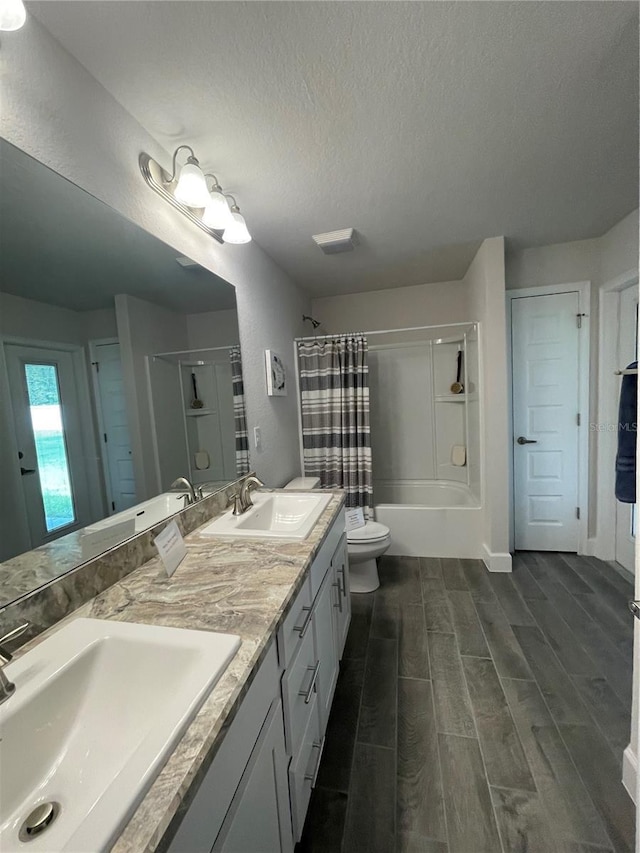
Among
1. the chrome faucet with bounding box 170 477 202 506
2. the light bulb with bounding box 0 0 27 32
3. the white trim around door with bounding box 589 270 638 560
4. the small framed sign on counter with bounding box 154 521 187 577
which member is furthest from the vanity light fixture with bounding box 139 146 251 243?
the white trim around door with bounding box 589 270 638 560

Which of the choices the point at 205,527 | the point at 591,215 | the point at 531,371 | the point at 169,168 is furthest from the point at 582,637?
the point at 169,168

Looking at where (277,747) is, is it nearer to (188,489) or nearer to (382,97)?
(188,489)

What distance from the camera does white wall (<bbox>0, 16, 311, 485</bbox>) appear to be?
856 mm

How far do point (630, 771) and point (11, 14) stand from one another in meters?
2.73

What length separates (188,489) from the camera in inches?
57.2

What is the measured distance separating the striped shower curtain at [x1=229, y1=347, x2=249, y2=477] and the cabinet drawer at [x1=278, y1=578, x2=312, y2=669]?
908 millimetres

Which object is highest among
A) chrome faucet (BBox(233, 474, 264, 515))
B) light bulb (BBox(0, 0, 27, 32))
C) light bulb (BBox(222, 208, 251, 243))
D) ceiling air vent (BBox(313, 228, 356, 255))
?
ceiling air vent (BBox(313, 228, 356, 255))

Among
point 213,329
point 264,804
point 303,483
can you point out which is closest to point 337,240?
point 213,329

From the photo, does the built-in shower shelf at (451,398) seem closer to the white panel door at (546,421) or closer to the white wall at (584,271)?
the white panel door at (546,421)

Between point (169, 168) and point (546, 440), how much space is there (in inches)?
119

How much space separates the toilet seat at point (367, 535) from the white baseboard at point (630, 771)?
4.43 feet

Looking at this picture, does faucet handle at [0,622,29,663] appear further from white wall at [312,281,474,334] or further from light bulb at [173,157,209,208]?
white wall at [312,281,474,334]

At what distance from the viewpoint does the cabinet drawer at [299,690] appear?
91 cm

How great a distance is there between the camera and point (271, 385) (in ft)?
7.41
